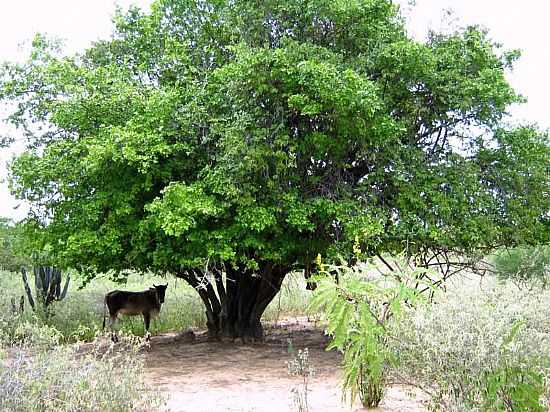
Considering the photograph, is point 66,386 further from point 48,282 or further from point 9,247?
point 48,282

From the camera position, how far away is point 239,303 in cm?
1556

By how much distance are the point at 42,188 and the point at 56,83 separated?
2.12 metres

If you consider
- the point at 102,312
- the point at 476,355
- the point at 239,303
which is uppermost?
the point at 102,312

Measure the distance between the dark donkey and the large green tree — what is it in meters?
2.91

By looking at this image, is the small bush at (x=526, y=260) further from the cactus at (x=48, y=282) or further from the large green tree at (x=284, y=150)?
the cactus at (x=48, y=282)

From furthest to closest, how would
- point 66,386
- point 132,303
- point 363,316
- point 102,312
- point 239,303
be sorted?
point 102,312 → point 132,303 → point 239,303 → point 363,316 → point 66,386

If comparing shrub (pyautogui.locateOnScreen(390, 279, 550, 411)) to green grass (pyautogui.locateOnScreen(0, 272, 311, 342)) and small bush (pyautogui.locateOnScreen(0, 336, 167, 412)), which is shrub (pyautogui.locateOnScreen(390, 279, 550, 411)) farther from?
green grass (pyautogui.locateOnScreen(0, 272, 311, 342))

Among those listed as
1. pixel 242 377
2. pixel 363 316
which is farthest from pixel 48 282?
pixel 363 316

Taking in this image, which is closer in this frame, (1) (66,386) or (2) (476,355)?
(2) (476,355)

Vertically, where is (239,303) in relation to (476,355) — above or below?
above

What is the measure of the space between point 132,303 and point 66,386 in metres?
9.50

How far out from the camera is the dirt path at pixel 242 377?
8.70 meters

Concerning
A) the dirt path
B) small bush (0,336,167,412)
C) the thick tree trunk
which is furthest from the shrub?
the thick tree trunk

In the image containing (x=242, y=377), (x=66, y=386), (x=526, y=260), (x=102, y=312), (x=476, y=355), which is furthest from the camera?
(x=526, y=260)
